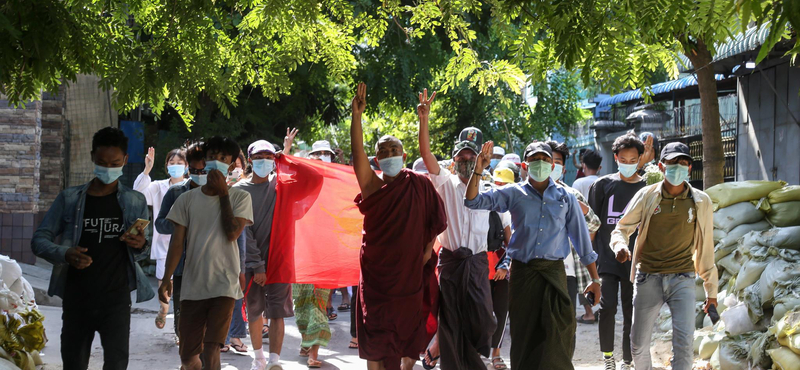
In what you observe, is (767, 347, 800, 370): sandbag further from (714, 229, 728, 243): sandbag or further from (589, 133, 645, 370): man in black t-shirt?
(714, 229, 728, 243): sandbag

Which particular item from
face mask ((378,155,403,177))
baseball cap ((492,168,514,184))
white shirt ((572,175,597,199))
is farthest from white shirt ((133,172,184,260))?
white shirt ((572,175,597,199))

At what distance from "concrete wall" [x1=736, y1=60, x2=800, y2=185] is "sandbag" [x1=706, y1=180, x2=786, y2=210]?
519cm

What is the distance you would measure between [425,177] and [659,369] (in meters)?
3.34

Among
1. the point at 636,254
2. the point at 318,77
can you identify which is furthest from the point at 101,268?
the point at 318,77

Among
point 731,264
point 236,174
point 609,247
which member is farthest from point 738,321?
point 236,174

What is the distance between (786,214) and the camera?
8.11 m

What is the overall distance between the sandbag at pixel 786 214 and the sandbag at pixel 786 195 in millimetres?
43

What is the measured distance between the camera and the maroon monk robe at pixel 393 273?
18.7ft

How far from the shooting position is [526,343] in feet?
19.0

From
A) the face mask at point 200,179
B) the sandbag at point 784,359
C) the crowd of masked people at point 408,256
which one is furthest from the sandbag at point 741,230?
the face mask at point 200,179

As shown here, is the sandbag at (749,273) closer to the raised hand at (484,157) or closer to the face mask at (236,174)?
the raised hand at (484,157)

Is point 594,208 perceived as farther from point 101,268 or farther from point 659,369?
point 101,268

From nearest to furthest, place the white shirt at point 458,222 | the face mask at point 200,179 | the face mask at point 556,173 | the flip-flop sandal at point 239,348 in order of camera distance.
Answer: the face mask at point 200,179, the white shirt at point 458,222, the face mask at point 556,173, the flip-flop sandal at point 239,348

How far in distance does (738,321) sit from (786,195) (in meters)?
1.63
